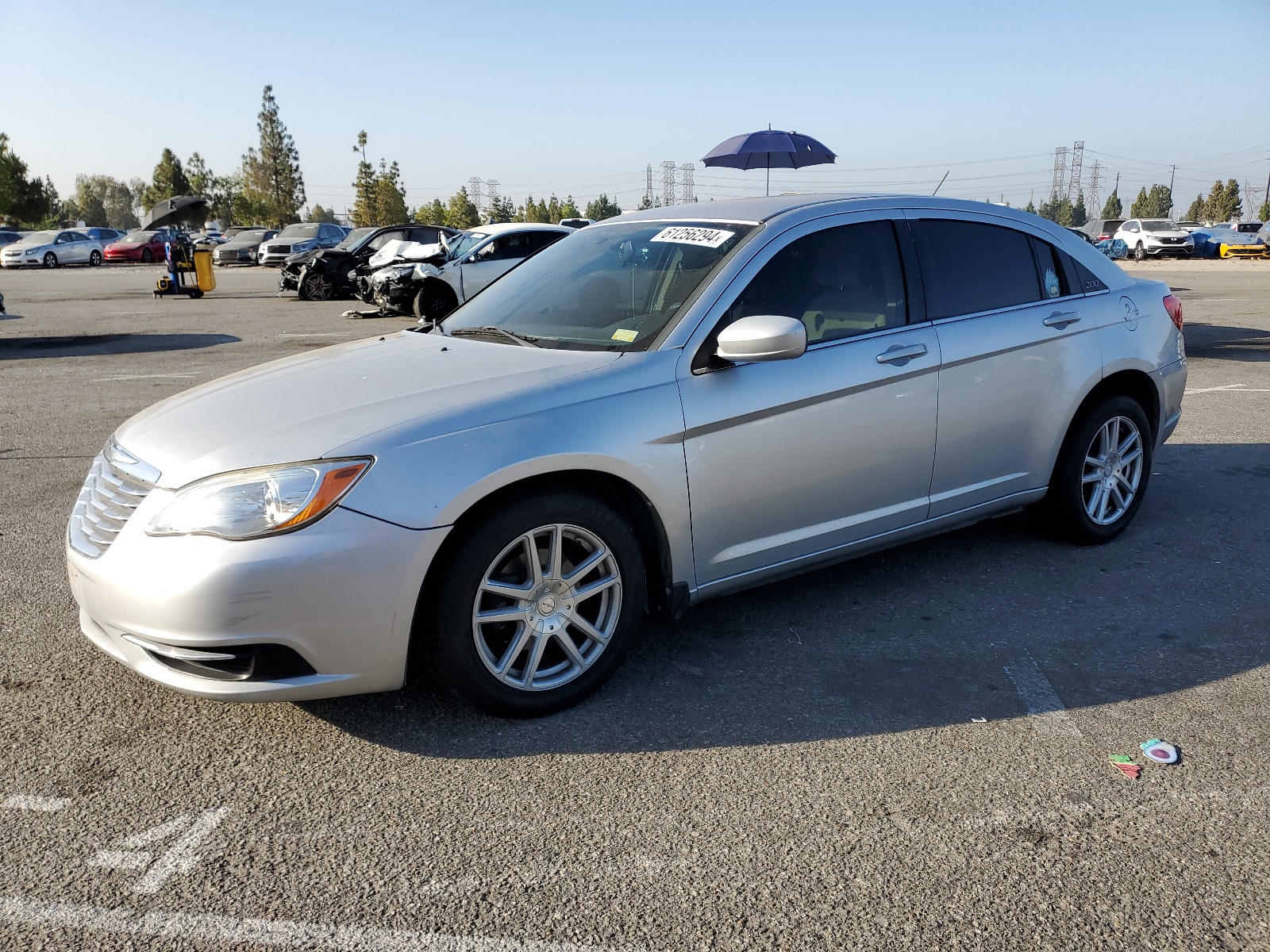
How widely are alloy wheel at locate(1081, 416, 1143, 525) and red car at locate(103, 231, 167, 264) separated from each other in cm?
4708

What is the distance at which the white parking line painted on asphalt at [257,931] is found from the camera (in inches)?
89.9

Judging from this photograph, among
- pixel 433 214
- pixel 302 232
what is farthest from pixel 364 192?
pixel 302 232

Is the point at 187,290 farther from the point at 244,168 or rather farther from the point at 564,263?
the point at 244,168

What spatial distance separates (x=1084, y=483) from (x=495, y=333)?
2.88 metres

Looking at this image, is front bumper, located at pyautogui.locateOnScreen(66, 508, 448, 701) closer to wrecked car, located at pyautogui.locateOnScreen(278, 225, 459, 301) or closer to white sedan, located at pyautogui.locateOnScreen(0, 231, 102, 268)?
wrecked car, located at pyautogui.locateOnScreen(278, 225, 459, 301)

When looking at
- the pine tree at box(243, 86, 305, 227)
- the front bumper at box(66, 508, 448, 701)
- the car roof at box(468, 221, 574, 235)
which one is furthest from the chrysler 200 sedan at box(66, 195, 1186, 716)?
the pine tree at box(243, 86, 305, 227)

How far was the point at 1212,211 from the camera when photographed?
118 metres

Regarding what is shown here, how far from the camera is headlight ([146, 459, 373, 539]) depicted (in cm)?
289

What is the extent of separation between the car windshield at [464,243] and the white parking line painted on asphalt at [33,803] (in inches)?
563

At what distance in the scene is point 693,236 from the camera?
4.11m

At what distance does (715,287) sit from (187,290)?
22.9 m

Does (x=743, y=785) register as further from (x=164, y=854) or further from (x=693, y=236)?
(x=693, y=236)

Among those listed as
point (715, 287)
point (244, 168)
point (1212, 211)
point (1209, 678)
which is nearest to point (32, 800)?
point (715, 287)

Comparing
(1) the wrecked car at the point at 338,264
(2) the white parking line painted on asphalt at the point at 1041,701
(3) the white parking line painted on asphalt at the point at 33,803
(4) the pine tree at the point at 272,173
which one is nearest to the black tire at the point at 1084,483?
(2) the white parking line painted on asphalt at the point at 1041,701
